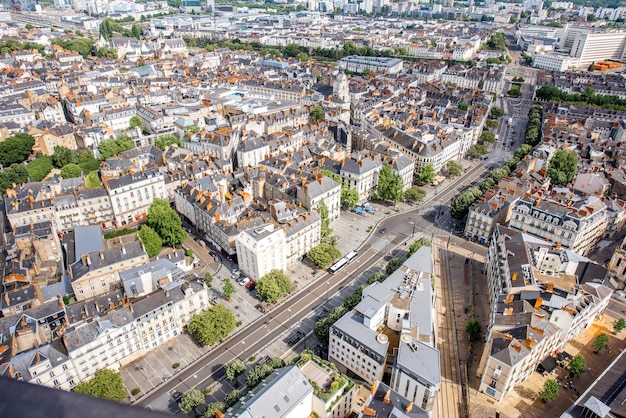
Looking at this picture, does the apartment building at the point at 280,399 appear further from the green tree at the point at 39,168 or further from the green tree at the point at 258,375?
the green tree at the point at 39,168

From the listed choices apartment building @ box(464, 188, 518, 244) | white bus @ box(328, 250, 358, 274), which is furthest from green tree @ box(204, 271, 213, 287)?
apartment building @ box(464, 188, 518, 244)

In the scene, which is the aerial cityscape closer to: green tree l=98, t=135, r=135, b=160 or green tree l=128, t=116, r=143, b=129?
green tree l=98, t=135, r=135, b=160

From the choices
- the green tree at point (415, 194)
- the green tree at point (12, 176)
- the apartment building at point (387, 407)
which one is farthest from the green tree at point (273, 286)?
the green tree at point (12, 176)

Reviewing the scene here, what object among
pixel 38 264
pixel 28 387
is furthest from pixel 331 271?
pixel 28 387

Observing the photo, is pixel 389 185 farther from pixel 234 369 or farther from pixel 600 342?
pixel 234 369

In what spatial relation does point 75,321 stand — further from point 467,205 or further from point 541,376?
point 467,205

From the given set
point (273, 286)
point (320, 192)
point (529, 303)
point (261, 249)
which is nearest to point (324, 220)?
point (320, 192)
